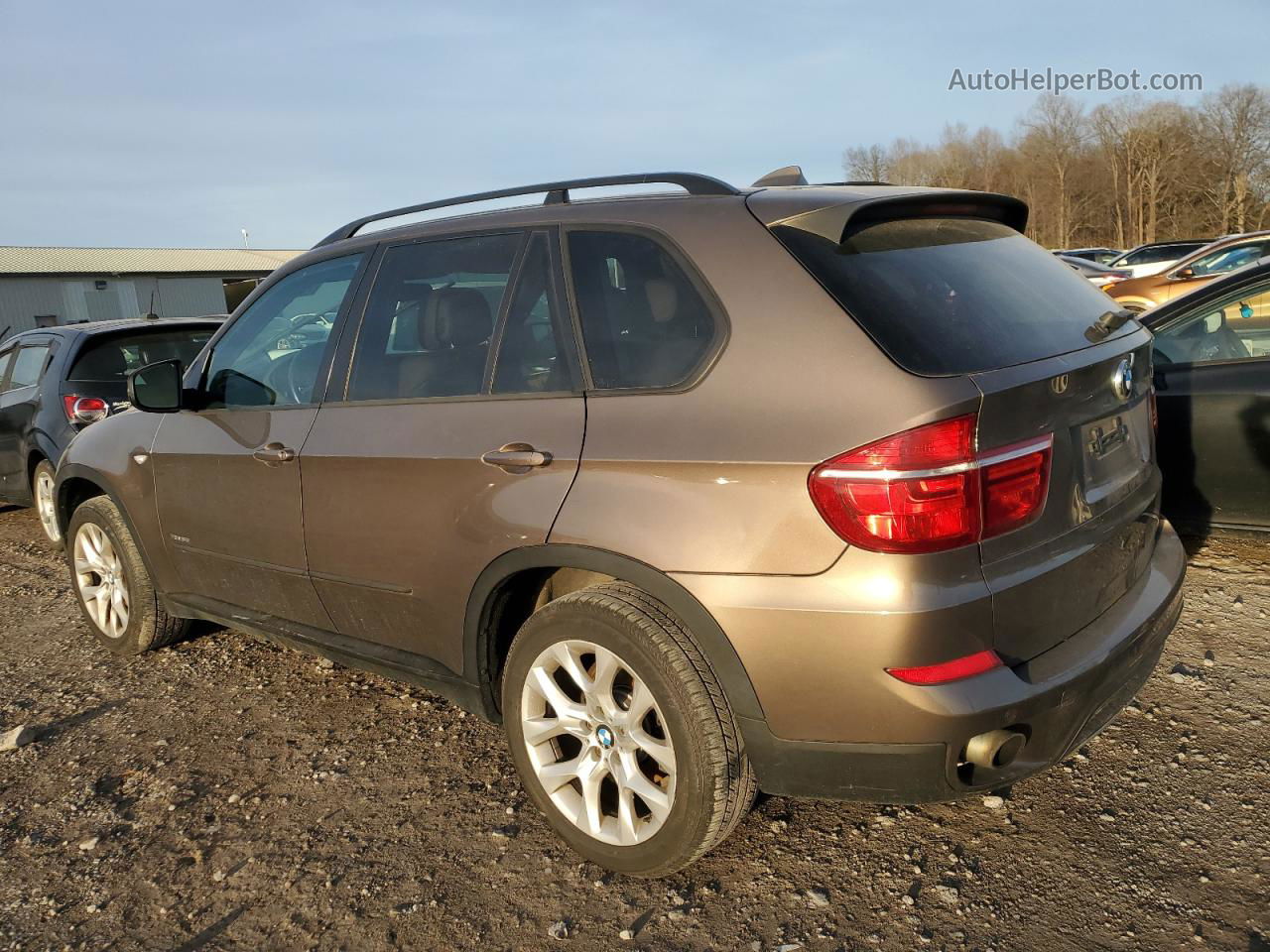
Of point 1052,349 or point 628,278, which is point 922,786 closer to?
point 1052,349

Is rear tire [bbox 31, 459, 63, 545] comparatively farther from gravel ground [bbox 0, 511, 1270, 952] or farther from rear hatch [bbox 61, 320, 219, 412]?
gravel ground [bbox 0, 511, 1270, 952]

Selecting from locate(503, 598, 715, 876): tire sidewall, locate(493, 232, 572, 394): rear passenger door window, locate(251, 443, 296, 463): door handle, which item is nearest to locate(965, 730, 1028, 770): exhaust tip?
locate(503, 598, 715, 876): tire sidewall

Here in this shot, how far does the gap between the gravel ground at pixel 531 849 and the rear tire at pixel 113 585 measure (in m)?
0.65

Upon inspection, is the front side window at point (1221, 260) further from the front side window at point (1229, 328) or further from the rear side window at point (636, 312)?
the rear side window at point (636, 312)

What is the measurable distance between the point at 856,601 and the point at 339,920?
63.9 inches

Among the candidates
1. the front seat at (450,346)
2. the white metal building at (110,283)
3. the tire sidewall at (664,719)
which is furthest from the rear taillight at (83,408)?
the white metal building at (110,283)

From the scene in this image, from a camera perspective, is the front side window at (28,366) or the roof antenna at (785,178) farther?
the front side window at (28,366)

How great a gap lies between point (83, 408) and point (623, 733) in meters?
5.71

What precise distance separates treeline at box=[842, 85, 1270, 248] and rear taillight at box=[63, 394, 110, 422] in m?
36.2

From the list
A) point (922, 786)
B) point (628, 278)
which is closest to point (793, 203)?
point (628, 278)

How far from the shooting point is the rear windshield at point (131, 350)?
6957 mm

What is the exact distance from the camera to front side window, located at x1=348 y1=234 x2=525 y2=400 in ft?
10.1

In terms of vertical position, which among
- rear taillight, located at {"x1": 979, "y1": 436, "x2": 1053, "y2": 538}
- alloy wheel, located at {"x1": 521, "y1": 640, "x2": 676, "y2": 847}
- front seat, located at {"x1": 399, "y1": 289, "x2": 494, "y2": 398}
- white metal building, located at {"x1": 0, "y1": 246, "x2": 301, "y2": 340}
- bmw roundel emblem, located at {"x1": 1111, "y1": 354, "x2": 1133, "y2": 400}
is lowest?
alloy wheel, located at {"x1": 521, "y1": 640, "x2": 676, "y2": 847}

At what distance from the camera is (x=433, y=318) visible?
327cm
